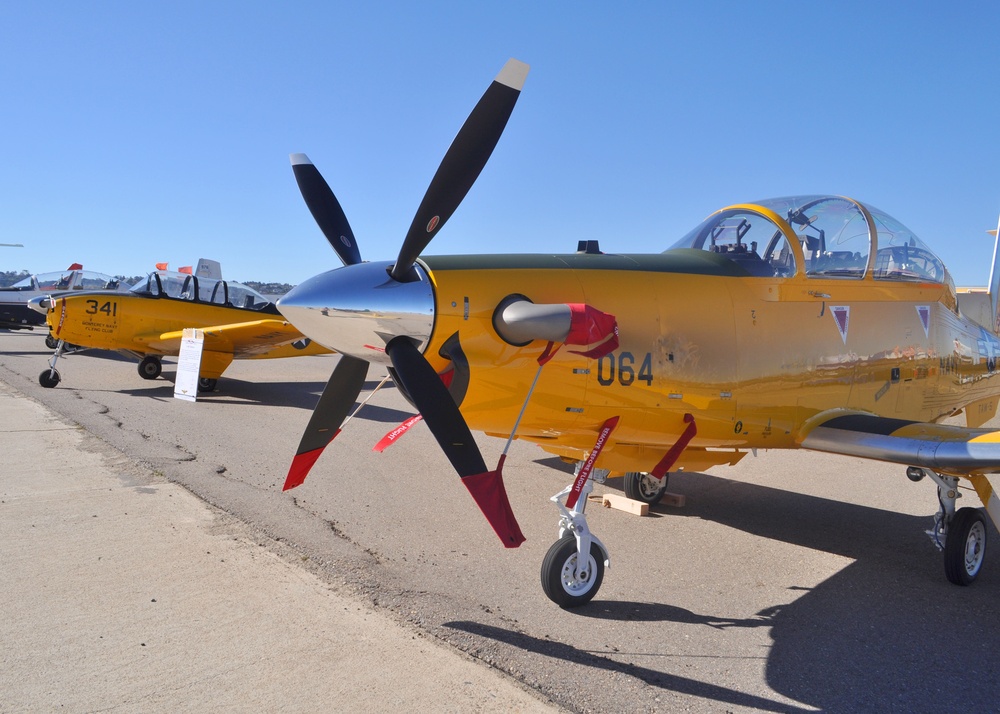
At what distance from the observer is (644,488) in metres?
7.44

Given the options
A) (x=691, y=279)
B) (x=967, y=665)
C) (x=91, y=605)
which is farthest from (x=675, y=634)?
(x=91, y=605)

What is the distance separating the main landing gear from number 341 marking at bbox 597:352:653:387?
8.60ft

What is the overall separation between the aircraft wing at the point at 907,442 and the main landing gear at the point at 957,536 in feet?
1.71

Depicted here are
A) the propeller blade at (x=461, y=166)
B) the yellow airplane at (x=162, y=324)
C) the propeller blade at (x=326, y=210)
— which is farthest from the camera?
the yellow airplane at (x=162, y=324)

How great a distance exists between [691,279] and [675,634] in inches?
89.7

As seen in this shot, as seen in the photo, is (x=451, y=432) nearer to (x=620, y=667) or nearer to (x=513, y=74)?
(x=620, y=667)

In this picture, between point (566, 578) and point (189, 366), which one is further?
point (189, 366)

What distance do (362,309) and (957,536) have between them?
191 inches

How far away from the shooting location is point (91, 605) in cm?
418

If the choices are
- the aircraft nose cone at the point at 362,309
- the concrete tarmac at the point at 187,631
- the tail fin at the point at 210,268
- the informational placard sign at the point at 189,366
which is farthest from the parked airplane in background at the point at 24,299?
the aircraft nose cone at the point at 362,309

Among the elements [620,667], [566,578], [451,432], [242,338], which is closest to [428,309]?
[451,432]

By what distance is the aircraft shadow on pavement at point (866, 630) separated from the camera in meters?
3.61

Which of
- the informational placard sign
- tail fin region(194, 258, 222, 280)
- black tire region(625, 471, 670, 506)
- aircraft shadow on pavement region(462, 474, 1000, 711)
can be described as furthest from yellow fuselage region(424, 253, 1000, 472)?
tail fin region(194, 258, 222, 280)

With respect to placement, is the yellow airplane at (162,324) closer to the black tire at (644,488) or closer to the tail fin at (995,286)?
the black tire at (644,488)
